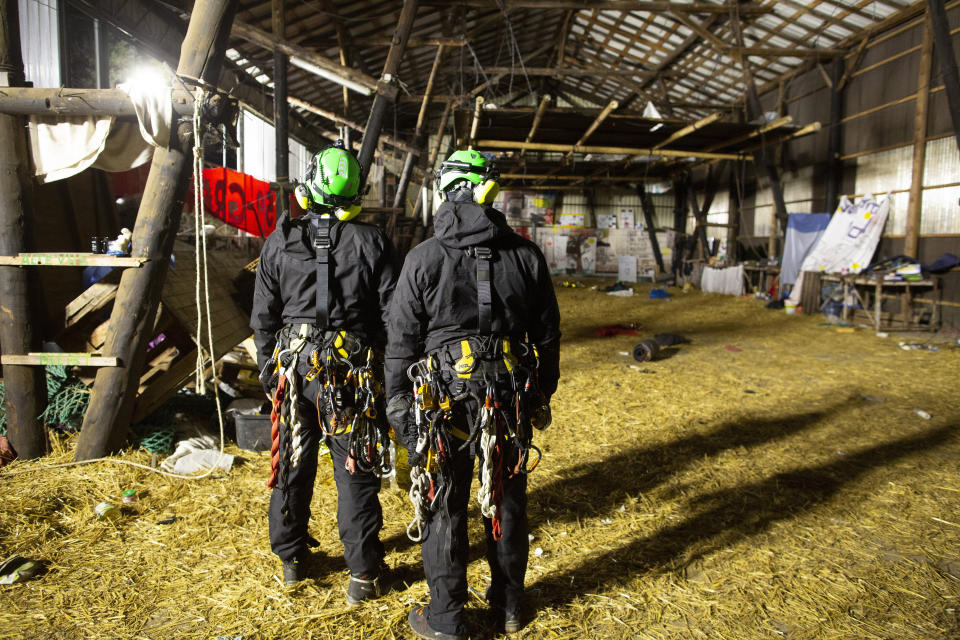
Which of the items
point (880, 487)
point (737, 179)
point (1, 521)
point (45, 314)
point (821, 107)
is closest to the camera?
point (1, 521)

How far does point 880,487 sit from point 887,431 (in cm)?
144

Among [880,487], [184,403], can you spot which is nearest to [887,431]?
[880,487]

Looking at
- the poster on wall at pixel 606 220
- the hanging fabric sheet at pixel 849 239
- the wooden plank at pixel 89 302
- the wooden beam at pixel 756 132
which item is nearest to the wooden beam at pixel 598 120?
the wooden beam at pixel 756 132

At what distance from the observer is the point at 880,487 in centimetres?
395

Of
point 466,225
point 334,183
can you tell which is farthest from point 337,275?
point 466,225

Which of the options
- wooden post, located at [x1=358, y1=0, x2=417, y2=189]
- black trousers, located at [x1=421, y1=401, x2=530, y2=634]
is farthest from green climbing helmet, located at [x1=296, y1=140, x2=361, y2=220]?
wooden post, located at [x1=358, y1=0, x2=417, y2=189]

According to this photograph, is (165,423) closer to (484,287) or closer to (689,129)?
(484,287)

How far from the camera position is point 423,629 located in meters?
2.36

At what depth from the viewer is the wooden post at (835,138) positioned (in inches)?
496

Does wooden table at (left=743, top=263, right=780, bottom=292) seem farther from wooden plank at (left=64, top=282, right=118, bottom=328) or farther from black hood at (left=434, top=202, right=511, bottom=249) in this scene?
wooden plank at (left=64, top=282, right=118, bottom=328)

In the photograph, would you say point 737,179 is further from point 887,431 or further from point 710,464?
point 710,464

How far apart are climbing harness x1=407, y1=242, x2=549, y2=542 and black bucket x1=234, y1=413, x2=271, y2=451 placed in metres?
2.64

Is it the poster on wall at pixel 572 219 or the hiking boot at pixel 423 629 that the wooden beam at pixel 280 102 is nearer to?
the hiking boot at pixel 423 629

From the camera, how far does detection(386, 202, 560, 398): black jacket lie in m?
2.20
